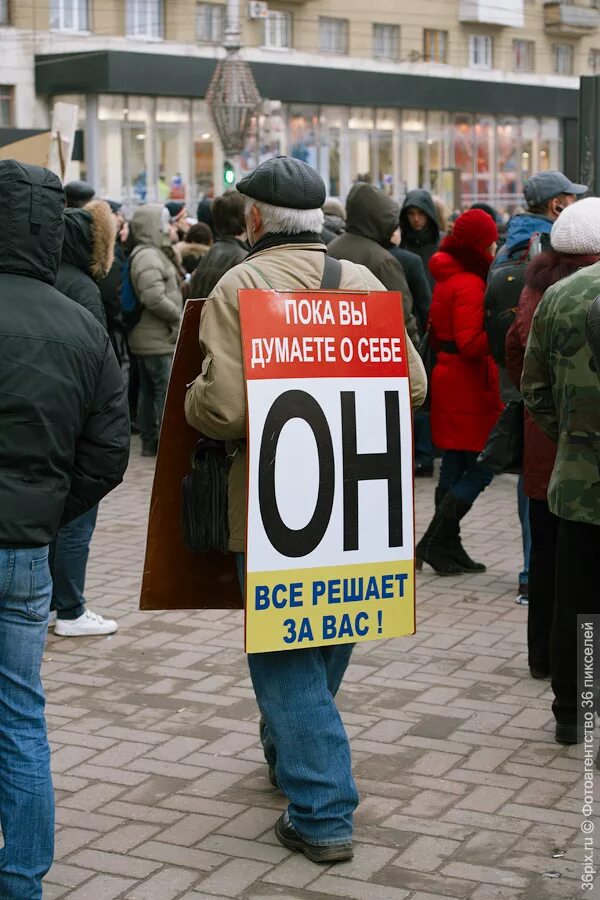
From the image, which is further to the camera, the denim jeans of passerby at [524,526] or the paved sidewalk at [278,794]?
the denim jeans of passerby at [524,526]

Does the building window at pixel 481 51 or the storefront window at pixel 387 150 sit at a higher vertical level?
the building window at pixel 481 51

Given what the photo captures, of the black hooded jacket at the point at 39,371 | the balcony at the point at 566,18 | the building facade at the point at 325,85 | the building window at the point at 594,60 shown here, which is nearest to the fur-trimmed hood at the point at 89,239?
the black hooded jacket at the point at 39,371

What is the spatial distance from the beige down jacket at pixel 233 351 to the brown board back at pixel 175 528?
30 cm

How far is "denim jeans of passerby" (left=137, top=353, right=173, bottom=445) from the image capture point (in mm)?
11766

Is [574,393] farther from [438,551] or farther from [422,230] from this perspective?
[422,230]

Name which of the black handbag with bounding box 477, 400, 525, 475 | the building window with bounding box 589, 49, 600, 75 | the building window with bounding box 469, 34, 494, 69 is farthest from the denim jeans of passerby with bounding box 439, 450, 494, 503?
the building window with bounding box 589, 49, 600, 75

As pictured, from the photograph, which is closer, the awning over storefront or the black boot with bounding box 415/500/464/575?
the black boot with bounding box 415/500/464/575

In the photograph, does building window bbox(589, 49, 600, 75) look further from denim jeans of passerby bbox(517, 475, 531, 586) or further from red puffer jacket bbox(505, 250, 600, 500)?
red puffer jacket bbox(505, 250, 600, 500)

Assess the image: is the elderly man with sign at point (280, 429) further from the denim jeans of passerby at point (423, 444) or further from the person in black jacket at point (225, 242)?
the denim jeans of passerby at point (423, 444)

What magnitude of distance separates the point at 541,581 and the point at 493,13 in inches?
1654

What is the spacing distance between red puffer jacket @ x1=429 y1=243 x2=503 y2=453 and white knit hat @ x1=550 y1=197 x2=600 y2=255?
2200mm

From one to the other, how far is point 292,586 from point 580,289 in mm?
1491

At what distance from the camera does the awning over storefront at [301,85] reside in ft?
113

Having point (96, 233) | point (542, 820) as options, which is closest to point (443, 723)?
point (542, 820)
